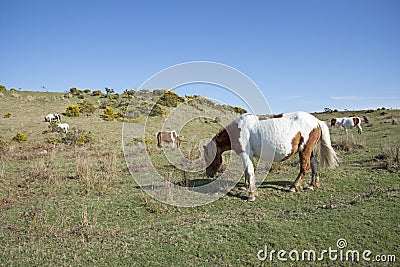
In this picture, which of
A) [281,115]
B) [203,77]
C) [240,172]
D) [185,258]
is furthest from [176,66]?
[185,258]

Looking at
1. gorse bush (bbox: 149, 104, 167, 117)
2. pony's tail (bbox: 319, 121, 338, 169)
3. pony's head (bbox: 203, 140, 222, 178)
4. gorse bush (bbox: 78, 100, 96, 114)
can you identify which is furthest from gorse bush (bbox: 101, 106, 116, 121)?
pony's tail (bbox: 319, 121, 338, 169)

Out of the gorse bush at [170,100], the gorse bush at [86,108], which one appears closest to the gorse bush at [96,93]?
the gorse bush at [86,108]

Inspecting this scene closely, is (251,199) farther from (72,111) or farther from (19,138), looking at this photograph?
(72,111)

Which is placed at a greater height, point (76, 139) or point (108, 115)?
point (108, 115)

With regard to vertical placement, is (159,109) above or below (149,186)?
above

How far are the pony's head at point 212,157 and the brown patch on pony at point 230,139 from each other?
0.15 m

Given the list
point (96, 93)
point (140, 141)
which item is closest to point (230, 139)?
point (140, 141)

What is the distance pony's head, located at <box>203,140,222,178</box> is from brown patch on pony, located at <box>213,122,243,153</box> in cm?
15

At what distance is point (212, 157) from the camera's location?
26.6ft

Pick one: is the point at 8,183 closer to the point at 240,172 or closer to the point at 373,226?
the point at 240,172

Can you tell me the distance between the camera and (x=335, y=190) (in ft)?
24.5

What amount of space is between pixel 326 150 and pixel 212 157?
3.42 m

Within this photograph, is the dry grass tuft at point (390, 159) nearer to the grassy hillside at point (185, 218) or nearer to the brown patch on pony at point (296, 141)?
the grassy hillside at point (185, 218)

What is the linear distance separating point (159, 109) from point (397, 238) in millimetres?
25672
